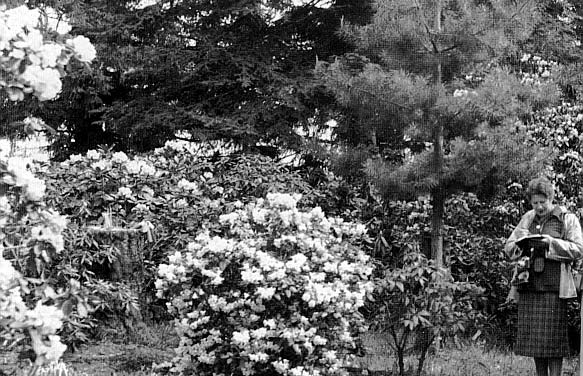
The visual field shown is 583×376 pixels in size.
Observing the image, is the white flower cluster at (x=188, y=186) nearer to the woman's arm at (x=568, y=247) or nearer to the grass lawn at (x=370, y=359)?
the grass lawn at (x=370, y=359)

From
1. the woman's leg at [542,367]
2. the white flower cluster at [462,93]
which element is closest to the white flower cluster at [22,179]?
the woman's leg at [542,367]

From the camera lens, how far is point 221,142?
8.80 metres

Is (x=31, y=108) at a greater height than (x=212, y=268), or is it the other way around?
(x=31, y=108)

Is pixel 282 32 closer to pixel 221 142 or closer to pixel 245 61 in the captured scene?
pixel 245 61

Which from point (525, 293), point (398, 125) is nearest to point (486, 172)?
point (398, 125)

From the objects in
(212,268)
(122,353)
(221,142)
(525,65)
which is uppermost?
(525,65)

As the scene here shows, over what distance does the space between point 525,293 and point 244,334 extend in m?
1.79

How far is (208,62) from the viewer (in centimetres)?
866

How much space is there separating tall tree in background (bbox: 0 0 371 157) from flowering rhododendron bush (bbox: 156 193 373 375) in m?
3.63

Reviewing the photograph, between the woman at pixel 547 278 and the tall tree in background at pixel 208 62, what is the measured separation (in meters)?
3.72

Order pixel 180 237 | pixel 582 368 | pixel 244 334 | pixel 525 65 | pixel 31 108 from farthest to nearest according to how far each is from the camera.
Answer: pixel 31 108
pixel 525 65
pixel 180 237
pixel 582 368
pixel 244 334

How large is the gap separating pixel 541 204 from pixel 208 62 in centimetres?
469

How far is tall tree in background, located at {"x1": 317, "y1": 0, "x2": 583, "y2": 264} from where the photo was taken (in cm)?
580

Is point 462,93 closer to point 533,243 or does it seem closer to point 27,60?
point 533,243
